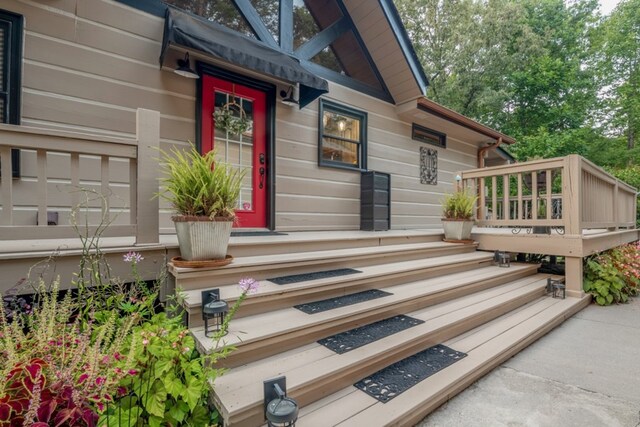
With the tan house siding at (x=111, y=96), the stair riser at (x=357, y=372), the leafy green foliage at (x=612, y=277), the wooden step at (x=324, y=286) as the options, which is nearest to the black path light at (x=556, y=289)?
the leafy green foliage at (x=612, y=277)

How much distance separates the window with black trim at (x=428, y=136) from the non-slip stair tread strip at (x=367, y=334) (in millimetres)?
4674

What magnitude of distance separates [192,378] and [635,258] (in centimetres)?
584

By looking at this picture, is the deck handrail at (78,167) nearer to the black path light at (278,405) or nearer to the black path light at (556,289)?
the black path light at (278,405)

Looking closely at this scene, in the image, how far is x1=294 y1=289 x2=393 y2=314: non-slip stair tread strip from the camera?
211 cm

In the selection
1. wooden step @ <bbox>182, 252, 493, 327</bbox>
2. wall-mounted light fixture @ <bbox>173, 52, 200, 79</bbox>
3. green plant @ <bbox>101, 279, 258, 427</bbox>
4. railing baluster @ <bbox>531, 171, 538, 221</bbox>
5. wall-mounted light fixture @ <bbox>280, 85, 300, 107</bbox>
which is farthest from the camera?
wall-mounted light fixture @ <bbox>280, 85, 300, 107</bbox>

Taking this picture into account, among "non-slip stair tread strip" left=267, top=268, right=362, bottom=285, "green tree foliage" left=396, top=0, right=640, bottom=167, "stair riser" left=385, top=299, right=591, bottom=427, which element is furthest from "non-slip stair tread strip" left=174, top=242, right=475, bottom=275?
"green tree foliage" left=396, top=0, right=640, bottom=167

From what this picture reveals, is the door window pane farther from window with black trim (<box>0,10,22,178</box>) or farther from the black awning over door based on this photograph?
window with black trim (<box>0,10,22,178</box>)

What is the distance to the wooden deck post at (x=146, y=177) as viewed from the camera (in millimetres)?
2109

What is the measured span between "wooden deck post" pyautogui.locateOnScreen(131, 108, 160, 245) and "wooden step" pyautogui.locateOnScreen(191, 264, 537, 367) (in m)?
0.85

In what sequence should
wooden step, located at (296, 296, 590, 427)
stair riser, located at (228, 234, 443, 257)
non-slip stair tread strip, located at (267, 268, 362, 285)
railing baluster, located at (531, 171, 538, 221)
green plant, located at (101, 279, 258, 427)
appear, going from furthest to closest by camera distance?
railing baluster, located at (531, 171, 538, 221) < stair riser, located at (228, 234, 443, 257) < non-slip stair tread strip, located at (267, 268, 362, 285) < wooden step, located at (296, 296, 590, 427) < green plant, located at (101, 279, 258, 427)

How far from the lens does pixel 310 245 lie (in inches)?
121

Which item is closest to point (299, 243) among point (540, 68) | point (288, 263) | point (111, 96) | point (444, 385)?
point (288, 263)

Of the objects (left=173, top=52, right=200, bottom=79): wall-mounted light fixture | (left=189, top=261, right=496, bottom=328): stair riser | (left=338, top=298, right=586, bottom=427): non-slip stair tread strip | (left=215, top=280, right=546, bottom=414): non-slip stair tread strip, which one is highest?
(left=173, top=52, right=200, bottom=79): wall-mounted light fixture

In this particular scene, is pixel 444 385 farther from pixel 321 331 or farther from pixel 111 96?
pixel 111 96
